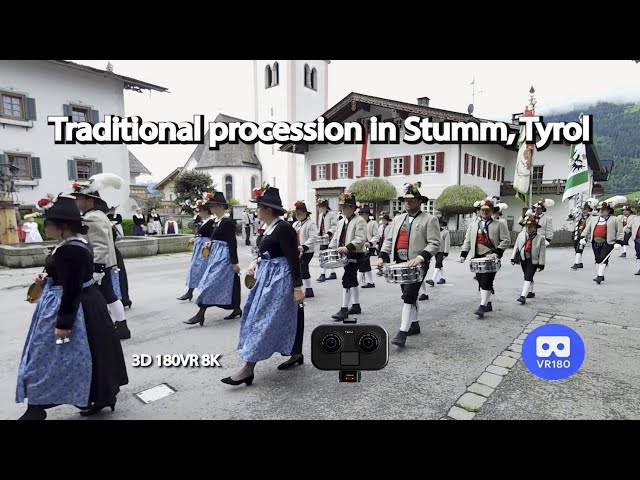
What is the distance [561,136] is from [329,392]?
2.52 metres

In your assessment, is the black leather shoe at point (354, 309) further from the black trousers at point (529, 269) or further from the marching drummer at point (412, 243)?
the black trousers at point (529, 269)

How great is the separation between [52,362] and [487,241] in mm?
5076

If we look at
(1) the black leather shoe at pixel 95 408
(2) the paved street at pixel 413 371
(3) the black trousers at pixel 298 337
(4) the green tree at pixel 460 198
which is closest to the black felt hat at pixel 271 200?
(3) the black trousers at pixel 298 337

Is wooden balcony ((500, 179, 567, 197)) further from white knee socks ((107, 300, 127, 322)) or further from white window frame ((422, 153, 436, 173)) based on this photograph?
white knee socks ((107, 300, 127, 322))

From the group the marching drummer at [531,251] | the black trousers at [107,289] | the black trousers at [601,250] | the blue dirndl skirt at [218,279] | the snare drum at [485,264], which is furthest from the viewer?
the black trousers at [601,250]

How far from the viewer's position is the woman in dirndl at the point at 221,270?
4.49 meters

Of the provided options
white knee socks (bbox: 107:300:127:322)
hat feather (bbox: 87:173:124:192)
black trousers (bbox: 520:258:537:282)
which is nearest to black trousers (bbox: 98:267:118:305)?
white knee socks (bbox: 107:300:127:322)

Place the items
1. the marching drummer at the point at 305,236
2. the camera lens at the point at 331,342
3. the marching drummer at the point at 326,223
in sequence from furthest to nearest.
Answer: the marching drummer at the point at 326,223
the marching drummer at the point at 305,236
the camera lens at the point at 331,342

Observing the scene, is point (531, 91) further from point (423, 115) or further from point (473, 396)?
point (473, 396)

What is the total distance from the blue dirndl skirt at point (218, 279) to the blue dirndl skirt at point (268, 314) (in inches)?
66.9

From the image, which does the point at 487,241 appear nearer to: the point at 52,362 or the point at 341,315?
the point at 341,315

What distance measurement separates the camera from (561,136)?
2393 millimetres
